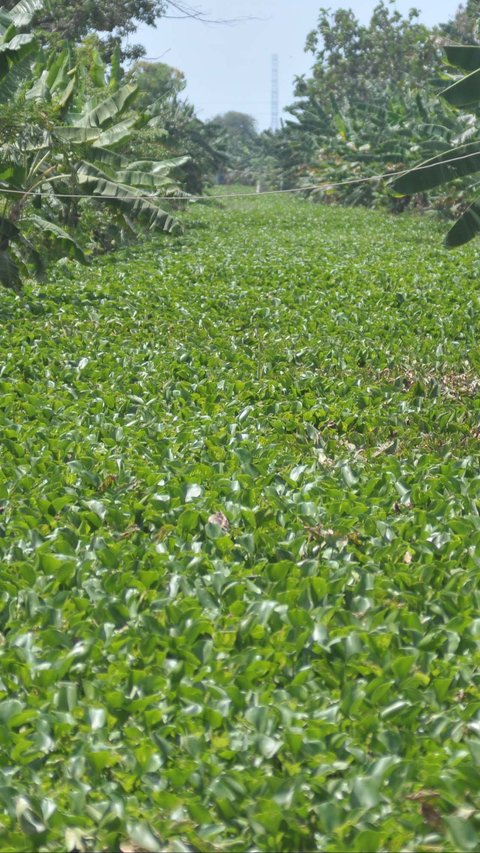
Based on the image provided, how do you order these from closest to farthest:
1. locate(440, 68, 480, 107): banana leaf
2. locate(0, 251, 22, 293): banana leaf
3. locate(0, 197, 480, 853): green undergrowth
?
1. locate(0, 197, 480, 853): green undergrowth
2. locate(440, 68, 480, 107): banana leaf
3. locate(0, 251, 22, 293): banana leaf

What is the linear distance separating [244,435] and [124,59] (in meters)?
32.1

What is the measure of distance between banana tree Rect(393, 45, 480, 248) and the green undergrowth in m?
2.67

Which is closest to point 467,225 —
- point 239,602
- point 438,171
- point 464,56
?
point 438,171

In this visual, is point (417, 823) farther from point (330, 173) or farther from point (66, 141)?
point (330, 173)

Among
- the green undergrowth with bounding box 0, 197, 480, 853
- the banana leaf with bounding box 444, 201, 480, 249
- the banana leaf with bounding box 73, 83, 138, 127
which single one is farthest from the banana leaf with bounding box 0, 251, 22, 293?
the banana leaf with bounding box 444, 201, 480, 249

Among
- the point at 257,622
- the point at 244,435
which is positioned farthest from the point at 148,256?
the point at 257,622

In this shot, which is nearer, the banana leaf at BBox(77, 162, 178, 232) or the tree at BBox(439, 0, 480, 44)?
the banana leaf at BBox(77, 162, 178, 232)

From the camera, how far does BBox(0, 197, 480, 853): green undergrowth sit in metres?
2.97

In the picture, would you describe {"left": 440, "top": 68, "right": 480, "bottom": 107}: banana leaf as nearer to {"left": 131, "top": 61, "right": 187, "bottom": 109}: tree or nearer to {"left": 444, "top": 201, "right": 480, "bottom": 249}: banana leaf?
{"left": 444, "top": 201, "right": 480, "bottom": 249}: banana leaf

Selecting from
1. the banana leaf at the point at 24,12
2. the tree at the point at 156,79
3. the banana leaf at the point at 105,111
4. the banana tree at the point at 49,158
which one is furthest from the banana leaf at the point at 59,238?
the tree at the point at 156,79

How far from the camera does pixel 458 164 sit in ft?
37.9

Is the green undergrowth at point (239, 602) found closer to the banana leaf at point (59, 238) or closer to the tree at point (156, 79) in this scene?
the banana leaf at point (59, 238)

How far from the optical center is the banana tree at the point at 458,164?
36.2ft

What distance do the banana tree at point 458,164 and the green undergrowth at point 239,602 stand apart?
267cm
